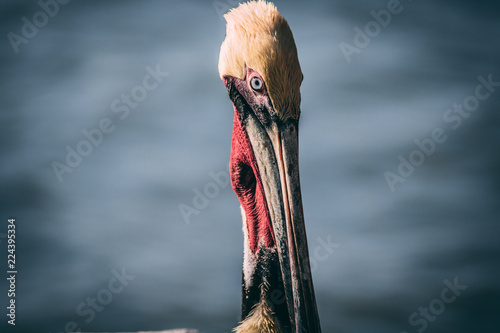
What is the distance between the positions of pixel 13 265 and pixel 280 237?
2.87 meters

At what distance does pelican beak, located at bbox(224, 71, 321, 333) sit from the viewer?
7.23 feet

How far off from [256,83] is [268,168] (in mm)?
359

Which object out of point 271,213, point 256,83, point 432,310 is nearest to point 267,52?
point 256,83

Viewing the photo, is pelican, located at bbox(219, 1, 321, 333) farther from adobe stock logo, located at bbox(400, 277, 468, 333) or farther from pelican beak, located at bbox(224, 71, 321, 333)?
adobe stock logo, located at bbox(400, 277, 468, 333)

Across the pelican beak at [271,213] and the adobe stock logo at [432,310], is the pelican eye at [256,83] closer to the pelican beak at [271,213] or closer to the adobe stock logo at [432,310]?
the pelican beak at [271,213]

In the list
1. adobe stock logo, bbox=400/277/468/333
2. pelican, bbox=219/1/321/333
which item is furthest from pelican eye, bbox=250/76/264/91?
adobe stock logo, bbox=400/277/468/333

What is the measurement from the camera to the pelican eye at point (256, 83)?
228 cm

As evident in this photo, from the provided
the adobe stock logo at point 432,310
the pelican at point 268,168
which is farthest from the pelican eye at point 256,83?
the adobe stock logo at point 432,310

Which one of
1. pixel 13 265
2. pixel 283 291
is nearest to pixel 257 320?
pixel 283 291

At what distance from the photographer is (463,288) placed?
4.26 meters

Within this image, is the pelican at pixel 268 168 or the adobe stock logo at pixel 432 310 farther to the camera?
the adobe stock logo at pixel 432 310

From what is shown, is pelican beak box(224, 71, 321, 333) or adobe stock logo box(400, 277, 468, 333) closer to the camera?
pelican beak box(224, 71, 321, 333)

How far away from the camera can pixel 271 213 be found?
2.27 metres

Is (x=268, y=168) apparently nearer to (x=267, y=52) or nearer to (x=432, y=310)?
(x=267, y=52)
